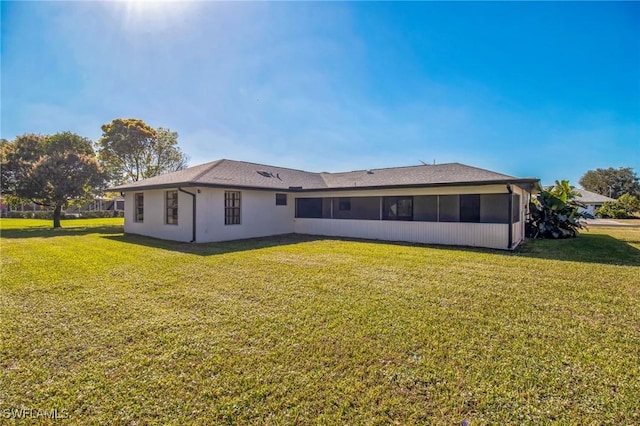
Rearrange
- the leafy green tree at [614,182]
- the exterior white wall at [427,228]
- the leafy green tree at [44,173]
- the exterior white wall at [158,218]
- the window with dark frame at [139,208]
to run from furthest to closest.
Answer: the leafy green tree at [614,182]
the leafy green tree at [44,173]
the window with dark frame at [139,208]
the exterior white wall at [158,218]
the exterior white wall at [427,228]

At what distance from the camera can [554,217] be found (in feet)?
45.9

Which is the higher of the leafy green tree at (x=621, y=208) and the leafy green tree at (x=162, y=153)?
the leafy green tree at (x=162, y=153)

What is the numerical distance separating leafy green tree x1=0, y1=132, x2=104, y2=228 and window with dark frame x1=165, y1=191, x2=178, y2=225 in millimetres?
10955

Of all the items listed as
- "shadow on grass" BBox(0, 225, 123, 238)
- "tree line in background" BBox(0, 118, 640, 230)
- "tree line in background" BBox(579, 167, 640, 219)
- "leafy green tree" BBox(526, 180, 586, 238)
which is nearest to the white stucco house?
A: "leafy green tree" BBox(526, 180, 586, 238)

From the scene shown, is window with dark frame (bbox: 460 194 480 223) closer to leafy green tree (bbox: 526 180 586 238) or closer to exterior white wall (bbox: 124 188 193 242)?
leafy green tree (bbox: 526 180 586 238)

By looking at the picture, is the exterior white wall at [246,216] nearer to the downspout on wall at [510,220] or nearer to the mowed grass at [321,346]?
the mowed grass at [321,346]

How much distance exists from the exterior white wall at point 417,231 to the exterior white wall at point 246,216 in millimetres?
1269

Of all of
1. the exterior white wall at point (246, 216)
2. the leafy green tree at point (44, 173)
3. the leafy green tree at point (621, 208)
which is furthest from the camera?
the leafy green tree at point (621, 208)

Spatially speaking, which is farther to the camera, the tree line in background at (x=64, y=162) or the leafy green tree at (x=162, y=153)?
the leafy green tree at (x=162, y=153)

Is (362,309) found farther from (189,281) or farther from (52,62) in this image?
(52,62)

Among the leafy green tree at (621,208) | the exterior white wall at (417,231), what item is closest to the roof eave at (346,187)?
the exterior white wall at (417,231)

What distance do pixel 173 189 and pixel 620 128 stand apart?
24.5 m

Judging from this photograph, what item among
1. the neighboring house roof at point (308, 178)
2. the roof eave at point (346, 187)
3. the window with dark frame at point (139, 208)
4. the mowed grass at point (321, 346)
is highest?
the neighboring house roof at point (308, 178)

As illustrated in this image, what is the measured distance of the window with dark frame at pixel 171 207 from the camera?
1288 cm
